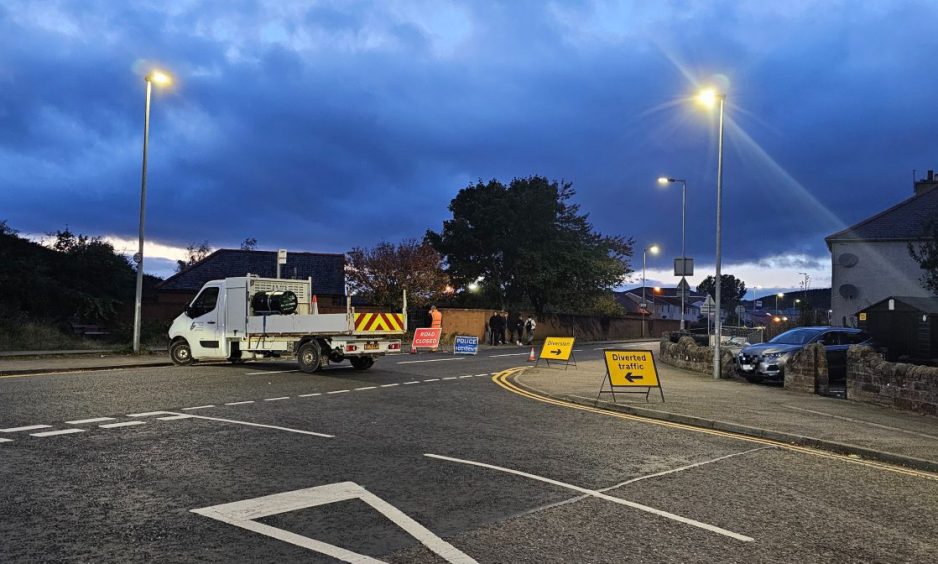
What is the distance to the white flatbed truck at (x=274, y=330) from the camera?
17.2 m

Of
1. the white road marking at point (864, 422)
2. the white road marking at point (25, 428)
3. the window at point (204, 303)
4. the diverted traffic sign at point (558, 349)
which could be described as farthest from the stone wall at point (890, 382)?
the window at point (204, 303)

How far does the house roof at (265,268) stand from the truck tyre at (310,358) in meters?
29.6

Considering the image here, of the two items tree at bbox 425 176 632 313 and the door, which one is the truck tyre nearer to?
the door

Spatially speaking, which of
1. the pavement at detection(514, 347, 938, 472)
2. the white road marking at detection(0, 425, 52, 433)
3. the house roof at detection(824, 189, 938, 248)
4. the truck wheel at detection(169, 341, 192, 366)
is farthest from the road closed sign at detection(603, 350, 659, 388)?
the house roof at detection(824, 189, 938, 248)

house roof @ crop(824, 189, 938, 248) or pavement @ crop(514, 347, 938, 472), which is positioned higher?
house roof @ crop(824, 189, 938, 248)

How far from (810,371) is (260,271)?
4119cm

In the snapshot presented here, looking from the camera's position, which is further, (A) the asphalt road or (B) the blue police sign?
(B) the blue police sign

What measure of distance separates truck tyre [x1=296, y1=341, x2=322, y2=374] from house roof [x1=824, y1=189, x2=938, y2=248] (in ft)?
121

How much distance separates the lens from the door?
18.7 meters

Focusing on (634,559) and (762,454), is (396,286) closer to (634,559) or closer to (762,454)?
(762,454)

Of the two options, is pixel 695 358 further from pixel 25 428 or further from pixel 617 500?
pixel 25 428

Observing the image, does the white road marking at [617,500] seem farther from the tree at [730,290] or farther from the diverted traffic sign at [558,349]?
the tree at [730,290]

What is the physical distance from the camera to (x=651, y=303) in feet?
426

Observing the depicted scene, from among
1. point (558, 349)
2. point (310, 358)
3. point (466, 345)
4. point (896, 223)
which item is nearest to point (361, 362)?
point (310, 358)
